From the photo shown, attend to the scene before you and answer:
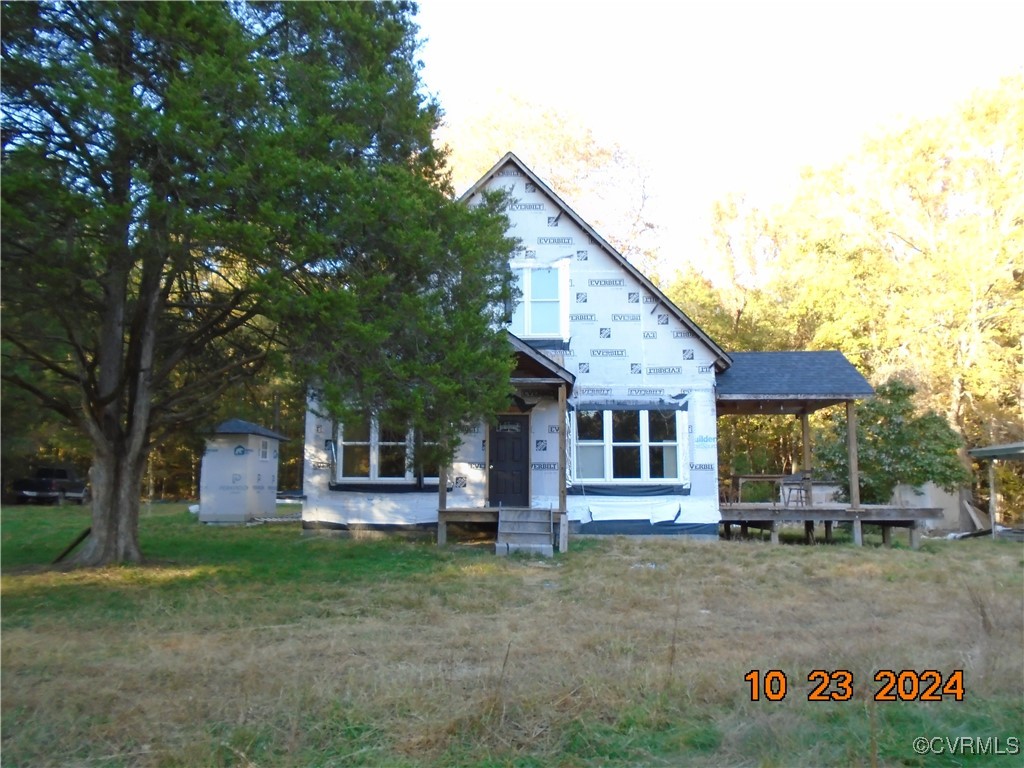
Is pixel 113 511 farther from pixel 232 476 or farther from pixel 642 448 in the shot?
pixel 232 476

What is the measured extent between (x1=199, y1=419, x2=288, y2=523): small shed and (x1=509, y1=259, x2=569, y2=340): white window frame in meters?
9.48

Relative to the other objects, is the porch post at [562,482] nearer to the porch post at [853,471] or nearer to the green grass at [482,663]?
the green grass at [482,663]

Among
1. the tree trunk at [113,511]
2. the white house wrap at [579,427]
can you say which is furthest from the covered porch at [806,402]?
the tree trunk at [113,511]

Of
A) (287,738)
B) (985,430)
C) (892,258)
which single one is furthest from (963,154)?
(287,738)

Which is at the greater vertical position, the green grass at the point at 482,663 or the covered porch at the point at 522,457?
the covered porch at the point at 522,457

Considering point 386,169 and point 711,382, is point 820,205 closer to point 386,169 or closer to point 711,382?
point 711,382

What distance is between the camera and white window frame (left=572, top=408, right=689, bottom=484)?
1869 cm

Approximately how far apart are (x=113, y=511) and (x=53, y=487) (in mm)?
21340

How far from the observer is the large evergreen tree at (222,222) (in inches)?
371

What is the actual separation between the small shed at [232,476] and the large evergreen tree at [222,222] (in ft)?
34.4

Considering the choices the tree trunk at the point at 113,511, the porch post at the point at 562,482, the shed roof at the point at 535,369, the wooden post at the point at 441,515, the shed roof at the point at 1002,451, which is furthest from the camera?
the shed roof at the point at 1002,451
